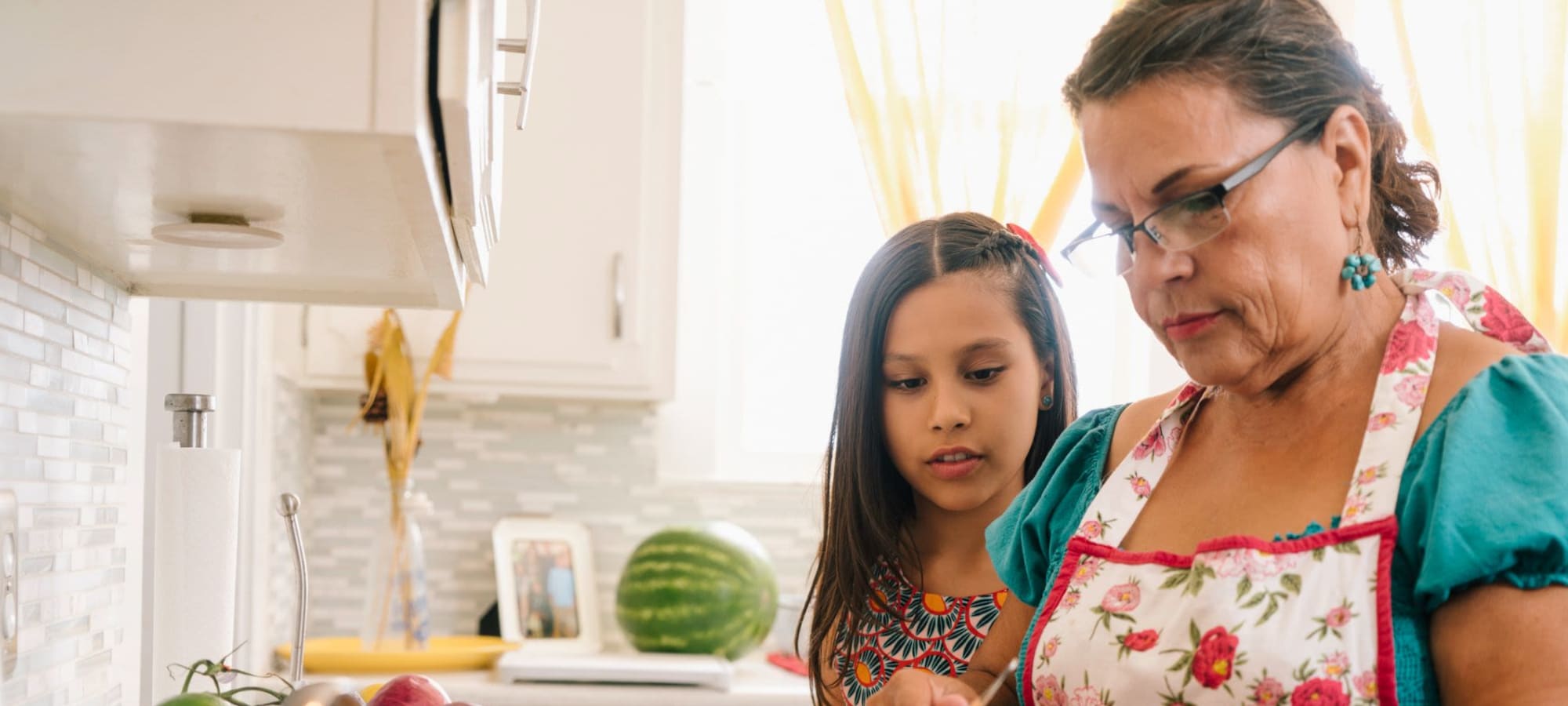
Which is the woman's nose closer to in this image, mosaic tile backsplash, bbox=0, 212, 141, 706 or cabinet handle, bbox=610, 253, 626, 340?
mosaic tile backsplash, bbox=0, 212, 141, 706

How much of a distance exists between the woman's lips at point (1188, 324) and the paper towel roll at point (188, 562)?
77 cm

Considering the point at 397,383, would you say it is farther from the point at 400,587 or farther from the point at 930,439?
the point at 930,439

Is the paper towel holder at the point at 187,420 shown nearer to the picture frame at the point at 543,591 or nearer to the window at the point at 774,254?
the picture frame at the point at 543,591

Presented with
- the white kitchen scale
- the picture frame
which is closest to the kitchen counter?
the white kitchen scale

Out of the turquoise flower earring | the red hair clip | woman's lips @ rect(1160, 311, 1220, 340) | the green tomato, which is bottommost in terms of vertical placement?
the green tomato

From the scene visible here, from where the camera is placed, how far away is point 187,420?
120cm

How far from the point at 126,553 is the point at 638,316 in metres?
1.21

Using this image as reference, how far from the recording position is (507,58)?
2.45 meters

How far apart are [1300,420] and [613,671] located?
4.93 feet

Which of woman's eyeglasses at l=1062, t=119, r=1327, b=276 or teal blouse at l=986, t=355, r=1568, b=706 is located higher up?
woman's eyeglasses at l=1062, t=119, r=1327, b=276

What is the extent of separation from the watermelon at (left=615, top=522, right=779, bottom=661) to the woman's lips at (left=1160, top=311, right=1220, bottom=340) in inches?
61.5

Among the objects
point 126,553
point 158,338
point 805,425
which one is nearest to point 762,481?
point 805,425

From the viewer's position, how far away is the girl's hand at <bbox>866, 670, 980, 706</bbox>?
1113mm

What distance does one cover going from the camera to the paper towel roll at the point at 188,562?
3.79 feet
